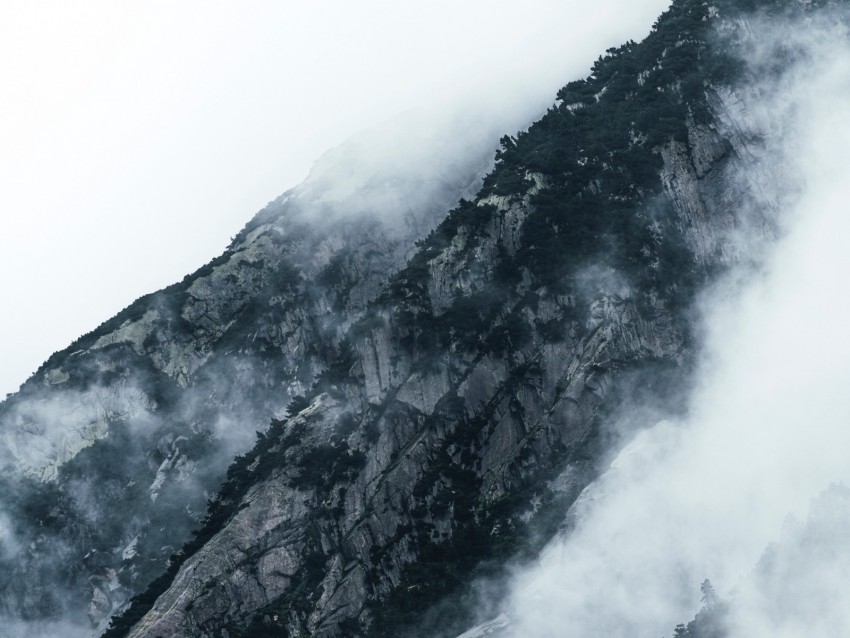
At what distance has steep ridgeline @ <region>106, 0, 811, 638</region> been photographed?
11462 cm

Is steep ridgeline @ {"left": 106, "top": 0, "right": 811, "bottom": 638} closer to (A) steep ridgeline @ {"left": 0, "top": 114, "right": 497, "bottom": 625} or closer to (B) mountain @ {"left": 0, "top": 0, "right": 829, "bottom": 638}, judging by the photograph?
(B) mountain @ {"left": 0, "top": 0, "right": 829, "bottom": 638}

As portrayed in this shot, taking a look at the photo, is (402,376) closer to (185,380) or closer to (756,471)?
(756,471)

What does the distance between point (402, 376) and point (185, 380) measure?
4612 cm

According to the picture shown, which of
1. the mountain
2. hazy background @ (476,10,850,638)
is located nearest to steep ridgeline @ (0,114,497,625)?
the mountain

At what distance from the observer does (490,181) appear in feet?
484

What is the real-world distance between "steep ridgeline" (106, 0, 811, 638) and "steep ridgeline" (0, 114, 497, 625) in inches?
801

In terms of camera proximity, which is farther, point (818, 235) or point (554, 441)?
point (818, 235)

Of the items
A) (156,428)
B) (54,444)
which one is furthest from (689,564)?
(54,444)

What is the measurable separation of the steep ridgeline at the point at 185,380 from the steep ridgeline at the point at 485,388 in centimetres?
2034

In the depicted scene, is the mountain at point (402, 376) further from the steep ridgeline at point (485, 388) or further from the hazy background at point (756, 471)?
the hazy background at point (756, 471)

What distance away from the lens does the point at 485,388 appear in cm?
12369

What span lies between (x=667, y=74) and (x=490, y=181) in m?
24.6

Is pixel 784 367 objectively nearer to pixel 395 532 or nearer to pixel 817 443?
pixel 817 443

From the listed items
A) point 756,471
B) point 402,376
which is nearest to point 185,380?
point 402,376
